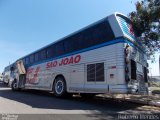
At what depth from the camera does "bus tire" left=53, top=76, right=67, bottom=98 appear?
13.2 metres

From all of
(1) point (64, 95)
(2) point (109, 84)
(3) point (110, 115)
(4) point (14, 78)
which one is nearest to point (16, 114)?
(3) point (110, 115)

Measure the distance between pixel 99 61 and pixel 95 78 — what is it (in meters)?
0.82

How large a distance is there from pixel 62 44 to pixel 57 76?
6.54ft

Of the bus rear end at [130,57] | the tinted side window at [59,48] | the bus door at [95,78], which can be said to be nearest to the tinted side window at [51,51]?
the tinted side window at [59,48]

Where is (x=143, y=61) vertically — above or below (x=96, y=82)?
above

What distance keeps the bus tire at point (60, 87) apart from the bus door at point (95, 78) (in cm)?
231

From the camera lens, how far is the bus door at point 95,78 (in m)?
10.3

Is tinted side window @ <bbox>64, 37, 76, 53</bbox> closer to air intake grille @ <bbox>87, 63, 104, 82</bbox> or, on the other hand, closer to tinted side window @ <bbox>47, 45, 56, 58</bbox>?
tinted side window @ <bbox>47, 45, 56, 58</bbox>

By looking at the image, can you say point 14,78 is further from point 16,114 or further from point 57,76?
point 16,114

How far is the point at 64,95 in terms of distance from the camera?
13.3 m

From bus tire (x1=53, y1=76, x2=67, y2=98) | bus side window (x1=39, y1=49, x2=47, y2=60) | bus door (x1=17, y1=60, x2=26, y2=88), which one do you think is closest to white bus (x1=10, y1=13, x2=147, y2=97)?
bus tire (x1=53, y1=76, x2=67, y2=98)

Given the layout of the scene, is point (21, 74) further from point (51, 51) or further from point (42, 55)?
point (51, 51)

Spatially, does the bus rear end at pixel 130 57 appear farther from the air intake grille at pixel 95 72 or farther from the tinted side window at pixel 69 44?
the tinted side window at pixel 69 44

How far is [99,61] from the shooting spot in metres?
10.6
